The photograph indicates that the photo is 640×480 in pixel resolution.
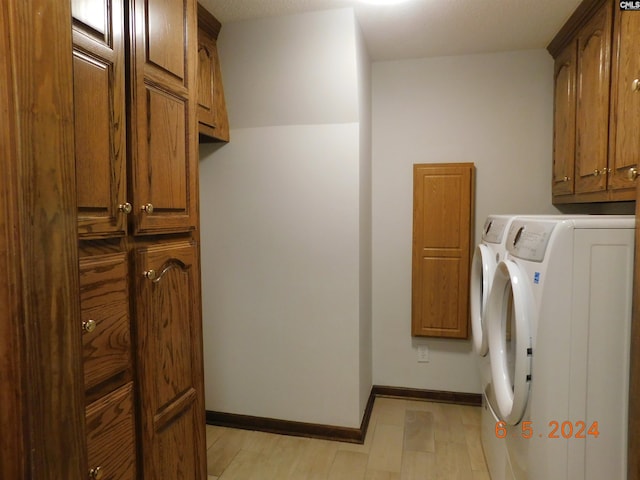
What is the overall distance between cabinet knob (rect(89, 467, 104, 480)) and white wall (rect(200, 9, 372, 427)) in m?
1.42

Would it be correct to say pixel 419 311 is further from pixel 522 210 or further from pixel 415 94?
pixel 415 94

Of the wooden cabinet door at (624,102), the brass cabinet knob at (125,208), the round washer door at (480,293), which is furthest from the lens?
the round washer door at (480,293)

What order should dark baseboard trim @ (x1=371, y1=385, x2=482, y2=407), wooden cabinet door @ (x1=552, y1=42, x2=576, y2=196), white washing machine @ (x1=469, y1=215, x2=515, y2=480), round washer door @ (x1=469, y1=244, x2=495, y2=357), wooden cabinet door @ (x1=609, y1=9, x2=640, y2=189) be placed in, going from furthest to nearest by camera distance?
dark baseboard trim @ (x1=371, y1=385, x2=482, y2=407), wooden cabinet door @ (x1=552, y1=42, x2=576, y2=196), round washer door @ (x1=469, y1=244, x2=495, y2=357), white washing machine @ (x1=469, y1=215, x2=515, y2=480), wooden cabinet door @ (x1=609, y1=9, x2=640, y2=189)

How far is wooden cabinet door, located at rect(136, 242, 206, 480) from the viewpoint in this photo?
47.4 inches

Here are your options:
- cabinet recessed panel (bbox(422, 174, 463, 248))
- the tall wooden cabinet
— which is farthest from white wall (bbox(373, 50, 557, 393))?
the tall wooden cabinet

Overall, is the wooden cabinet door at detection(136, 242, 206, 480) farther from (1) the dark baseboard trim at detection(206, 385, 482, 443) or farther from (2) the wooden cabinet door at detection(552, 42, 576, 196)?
(2) the wooden cabinet door at detection(552, 42, 576, 196)

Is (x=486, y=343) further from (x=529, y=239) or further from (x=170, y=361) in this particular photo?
(x=170, y=361)

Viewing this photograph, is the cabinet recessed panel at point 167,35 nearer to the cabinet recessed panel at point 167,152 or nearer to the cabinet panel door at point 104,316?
the cabinet recessed panel at point 167,152

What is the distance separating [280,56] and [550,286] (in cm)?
176

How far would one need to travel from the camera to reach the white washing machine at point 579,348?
1241mm

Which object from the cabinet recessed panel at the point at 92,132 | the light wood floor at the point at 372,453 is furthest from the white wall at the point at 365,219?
the cabinet recessed panel at the point at 92,132

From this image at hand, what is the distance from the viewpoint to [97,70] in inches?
39.5

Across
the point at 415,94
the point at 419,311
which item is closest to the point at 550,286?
the point at 419,311

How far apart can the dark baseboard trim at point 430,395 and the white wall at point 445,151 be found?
0.12ft
